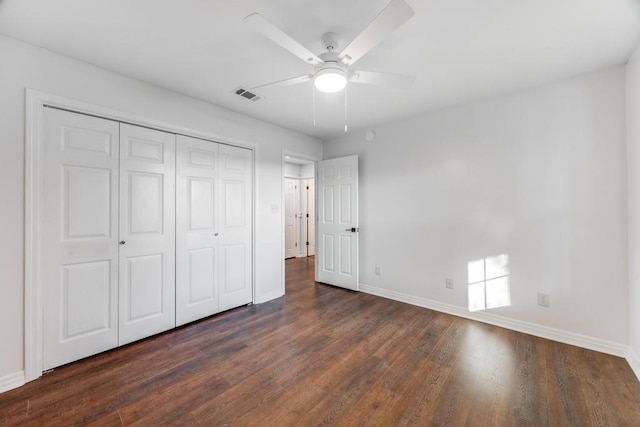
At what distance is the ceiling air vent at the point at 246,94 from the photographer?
262 cm

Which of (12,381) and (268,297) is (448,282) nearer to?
(268,297)

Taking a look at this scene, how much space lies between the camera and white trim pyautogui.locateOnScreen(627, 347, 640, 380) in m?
1.95

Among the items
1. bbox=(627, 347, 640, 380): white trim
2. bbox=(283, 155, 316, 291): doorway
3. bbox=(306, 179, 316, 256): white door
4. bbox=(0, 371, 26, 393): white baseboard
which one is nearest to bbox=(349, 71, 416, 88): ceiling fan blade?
bbox=(627, 347, 640, 380): white trim

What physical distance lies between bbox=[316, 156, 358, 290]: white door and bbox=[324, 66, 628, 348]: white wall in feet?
1.46

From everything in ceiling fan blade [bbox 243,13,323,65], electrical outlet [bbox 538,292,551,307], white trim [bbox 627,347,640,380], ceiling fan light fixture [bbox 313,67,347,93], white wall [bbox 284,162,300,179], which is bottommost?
white trim [bbox 627,347,640,380]

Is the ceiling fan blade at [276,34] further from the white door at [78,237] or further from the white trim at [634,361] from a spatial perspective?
the white trim at [634,361]

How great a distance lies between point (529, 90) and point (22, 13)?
4118 mm

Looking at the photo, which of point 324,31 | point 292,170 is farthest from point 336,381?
point 292,170

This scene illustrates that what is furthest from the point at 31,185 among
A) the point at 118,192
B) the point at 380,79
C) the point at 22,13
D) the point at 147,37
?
the point at 380,79

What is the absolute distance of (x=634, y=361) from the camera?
6.65 ft

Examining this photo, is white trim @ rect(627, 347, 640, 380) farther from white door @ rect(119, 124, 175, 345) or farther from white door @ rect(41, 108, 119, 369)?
white door @ rect(41, 108, 119, 369)

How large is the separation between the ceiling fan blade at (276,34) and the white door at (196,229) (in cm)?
180

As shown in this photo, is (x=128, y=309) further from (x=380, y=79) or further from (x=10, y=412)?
(x=380, y=79)

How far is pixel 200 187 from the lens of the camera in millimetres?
2926
